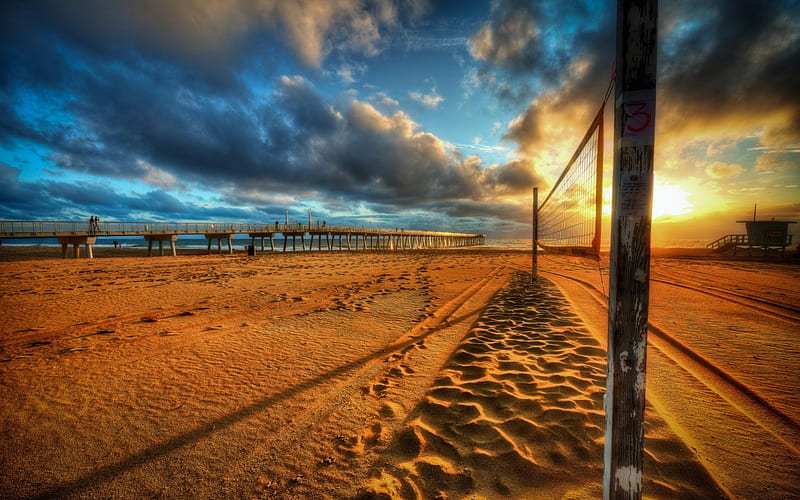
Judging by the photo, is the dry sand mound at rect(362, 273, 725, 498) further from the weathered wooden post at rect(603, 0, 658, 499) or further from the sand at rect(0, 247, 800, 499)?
the weathered wooden post at rect(603, 0, 658, 499)

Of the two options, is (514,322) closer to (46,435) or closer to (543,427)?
(543,427)

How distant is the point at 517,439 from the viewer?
2.38 metres

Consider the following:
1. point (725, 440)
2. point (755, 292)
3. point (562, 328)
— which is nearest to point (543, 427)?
point (725, 440)

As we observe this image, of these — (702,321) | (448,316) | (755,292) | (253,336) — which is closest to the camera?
(253,336)

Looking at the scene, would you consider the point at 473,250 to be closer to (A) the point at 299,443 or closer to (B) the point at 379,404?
(B) the point at 379,404

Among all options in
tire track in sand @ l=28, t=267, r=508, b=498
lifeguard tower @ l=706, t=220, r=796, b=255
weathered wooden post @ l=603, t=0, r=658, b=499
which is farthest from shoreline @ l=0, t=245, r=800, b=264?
weathered wooden post @ l=603, t=0, r=658, b=499

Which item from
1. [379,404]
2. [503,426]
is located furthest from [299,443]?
[503,426]

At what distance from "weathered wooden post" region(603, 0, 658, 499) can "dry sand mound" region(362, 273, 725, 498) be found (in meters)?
0.72

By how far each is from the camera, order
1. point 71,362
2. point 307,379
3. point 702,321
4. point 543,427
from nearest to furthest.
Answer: point 543,427
point 307,379
point 71,362
point 702,321

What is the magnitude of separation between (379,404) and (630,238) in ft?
8.82

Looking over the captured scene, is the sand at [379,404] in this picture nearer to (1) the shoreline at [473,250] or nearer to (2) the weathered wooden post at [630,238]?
(2) the weathered wooden post at [630,238]

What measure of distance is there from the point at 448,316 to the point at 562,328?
217 cm

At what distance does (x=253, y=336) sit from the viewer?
5.00m

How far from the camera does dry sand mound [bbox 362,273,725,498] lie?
1.93 m
